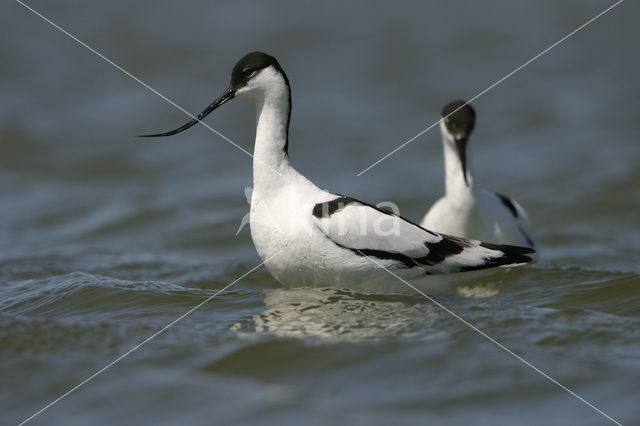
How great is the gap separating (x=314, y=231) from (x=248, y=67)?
4.18ft

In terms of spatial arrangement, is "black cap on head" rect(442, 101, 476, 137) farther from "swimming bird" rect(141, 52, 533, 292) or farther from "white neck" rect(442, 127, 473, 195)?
"swimming bird" rect(141, 52, 533, 292)

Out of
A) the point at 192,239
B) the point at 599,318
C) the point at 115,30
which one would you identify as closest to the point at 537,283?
the point at 599,318

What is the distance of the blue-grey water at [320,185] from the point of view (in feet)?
14.9

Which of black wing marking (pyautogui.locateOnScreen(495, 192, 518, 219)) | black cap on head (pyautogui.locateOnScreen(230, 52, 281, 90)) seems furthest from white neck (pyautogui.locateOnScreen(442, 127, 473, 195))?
black cap on head (pyautogui.locateOnScreen(230, 52, 281, 90))

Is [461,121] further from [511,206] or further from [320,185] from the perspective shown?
[320,185]

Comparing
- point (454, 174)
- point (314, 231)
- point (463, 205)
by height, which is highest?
point (454, 174)

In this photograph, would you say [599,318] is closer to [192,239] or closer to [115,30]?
[192,239]

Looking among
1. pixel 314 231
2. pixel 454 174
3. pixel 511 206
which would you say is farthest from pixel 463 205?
pixel 314 231

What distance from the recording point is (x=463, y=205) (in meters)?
7.21

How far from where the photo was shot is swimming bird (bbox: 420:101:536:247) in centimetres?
722

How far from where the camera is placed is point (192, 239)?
29.0ft

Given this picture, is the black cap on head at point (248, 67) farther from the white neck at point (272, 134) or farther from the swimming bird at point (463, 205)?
the swimming bird at point (463, 205)

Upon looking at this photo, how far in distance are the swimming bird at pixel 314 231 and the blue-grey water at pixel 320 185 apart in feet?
0.84

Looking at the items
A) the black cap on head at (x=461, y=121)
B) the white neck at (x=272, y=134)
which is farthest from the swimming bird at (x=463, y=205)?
the white neck at (x=272, y=134)
